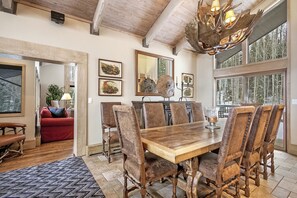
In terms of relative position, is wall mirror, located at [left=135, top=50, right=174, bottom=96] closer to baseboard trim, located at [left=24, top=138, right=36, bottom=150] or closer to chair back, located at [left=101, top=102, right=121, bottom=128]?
chair back, located at [left=101, top=102, right=121, bottom=128]

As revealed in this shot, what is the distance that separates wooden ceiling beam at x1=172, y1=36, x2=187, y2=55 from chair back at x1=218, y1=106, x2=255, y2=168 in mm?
3668

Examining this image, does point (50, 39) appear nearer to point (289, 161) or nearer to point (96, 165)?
point (96, 165)

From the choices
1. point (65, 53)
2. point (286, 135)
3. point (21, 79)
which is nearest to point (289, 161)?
point (286, 135)

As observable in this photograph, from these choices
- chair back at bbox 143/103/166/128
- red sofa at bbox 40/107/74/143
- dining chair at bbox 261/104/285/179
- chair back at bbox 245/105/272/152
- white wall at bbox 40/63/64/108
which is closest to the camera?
chair back at bbox 245/105/272/152

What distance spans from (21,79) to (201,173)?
4.55 metres

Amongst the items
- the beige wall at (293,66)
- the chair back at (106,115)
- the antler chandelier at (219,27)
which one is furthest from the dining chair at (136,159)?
the beige wall at (293,66)

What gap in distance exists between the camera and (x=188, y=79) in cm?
544

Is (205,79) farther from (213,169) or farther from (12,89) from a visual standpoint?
(12,89)

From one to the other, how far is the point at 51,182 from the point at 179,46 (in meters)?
4.51

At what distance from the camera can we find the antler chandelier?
1992mm

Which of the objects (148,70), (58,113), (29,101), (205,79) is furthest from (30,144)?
(205,79)

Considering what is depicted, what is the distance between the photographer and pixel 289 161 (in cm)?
308

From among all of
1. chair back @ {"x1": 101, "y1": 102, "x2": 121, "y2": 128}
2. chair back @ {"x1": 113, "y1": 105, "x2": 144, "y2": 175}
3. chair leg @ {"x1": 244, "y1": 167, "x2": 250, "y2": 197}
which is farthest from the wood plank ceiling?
chair leg @ {"x1": 244, "y1": 167, "x2": 250, "y2": 197}

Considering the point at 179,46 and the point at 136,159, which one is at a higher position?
the point at 179,46
